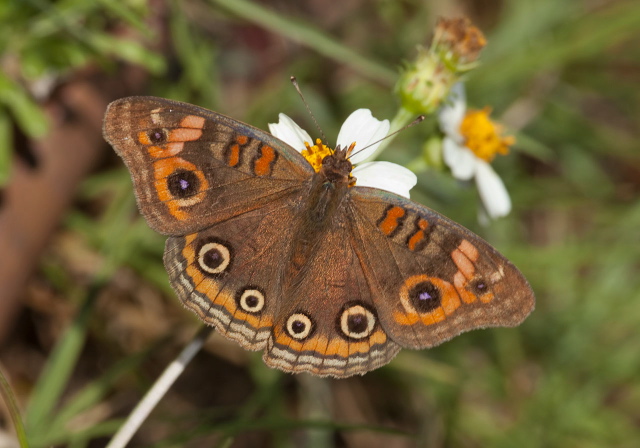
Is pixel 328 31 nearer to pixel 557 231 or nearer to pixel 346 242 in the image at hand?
pixel 557 231

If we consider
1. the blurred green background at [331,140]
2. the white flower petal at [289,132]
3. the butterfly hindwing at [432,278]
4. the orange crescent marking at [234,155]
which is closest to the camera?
the butterfly hindwing at [432,278]

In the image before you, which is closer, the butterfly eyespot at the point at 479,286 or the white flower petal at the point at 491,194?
the butterfly eyespot at the point at 479,286

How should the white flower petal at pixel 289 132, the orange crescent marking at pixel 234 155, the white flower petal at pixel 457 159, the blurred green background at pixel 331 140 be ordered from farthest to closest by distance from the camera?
the blurred green background at pixel 331 140 < the white flower petal at pixel 457 159 < the white flower petal at pixel 289 132 < the orange crescent marking at pixel 234 155

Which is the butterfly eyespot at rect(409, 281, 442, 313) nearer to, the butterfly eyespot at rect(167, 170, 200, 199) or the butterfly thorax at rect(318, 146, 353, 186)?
the butterfly thorax at rect(318, 146, 353, 186)

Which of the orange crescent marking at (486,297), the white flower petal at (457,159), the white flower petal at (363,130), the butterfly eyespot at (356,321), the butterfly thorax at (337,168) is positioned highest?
the white flower petal at (457,159)

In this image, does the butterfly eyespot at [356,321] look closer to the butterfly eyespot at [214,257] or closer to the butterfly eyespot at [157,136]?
the butterfly eyespot at [214,257]

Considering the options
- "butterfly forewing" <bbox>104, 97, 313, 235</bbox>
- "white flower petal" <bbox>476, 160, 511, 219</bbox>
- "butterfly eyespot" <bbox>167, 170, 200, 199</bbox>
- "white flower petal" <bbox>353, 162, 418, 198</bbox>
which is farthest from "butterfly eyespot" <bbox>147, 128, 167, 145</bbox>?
"white flower petal" <bbox>476, 160, 511, 219</bbox>

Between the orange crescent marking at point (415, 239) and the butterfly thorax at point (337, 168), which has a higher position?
the butterfly thorax at point (337, 168)

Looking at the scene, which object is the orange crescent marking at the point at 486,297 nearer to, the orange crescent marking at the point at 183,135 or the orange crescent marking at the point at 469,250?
the orange crescent marking at the point at 469,250

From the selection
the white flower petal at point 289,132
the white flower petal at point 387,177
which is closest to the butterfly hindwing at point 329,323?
the white flower petal at point 387,177
